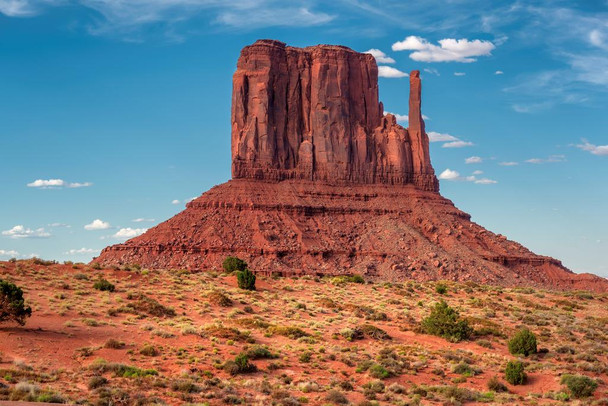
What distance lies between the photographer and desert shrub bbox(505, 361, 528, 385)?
30500mm

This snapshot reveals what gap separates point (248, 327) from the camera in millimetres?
37312

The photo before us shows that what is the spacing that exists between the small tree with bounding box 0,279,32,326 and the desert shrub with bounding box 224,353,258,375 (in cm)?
974

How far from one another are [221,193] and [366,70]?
3482cm

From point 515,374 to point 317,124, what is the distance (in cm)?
7947

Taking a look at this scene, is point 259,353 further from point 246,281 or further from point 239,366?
point 246,281

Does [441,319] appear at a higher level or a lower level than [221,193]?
lower

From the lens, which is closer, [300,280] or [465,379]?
[465,379]

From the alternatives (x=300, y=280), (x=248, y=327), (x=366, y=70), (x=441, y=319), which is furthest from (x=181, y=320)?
(x=366, y=70)

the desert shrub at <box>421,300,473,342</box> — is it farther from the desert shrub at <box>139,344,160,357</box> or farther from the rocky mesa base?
the rocky mesa base

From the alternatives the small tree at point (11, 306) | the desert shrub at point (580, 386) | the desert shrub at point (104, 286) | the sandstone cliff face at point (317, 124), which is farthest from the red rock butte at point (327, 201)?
the desert shrub at point (580, 386)

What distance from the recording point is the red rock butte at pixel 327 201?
84.1m

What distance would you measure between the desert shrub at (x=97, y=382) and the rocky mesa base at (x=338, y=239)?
177ft

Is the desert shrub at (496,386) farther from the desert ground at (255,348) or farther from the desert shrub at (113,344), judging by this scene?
the desert shrub at (113,344)

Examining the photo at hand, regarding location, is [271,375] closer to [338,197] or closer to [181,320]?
[181,320]
